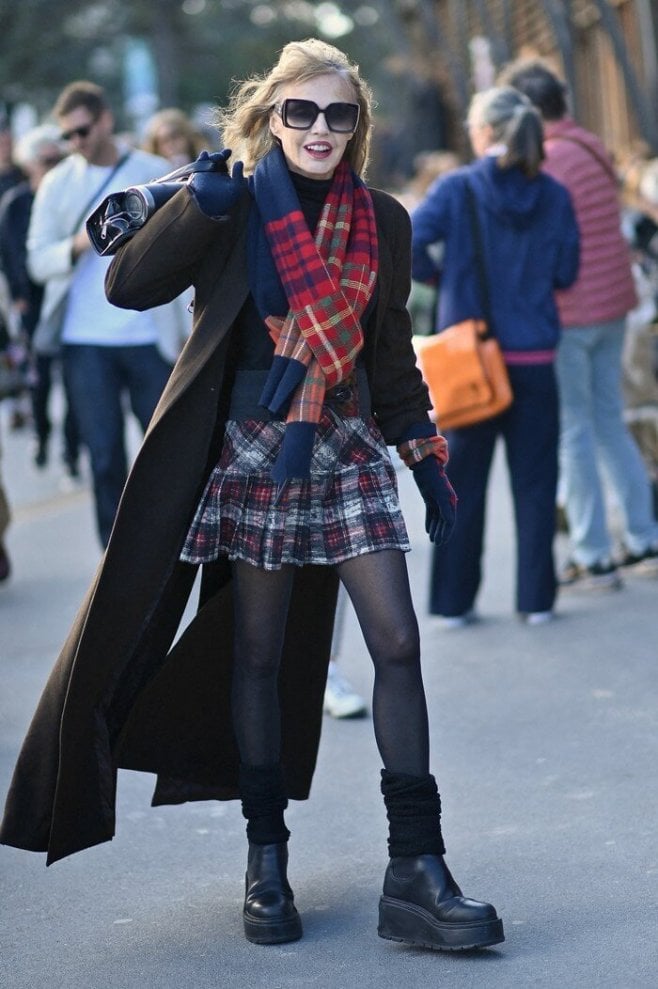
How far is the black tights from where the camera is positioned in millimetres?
3918

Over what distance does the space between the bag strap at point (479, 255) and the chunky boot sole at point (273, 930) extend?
134 inches

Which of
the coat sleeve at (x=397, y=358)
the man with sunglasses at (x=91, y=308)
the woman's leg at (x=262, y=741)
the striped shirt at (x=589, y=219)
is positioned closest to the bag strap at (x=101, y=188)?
the man with sunglasses at (x=91, y=308)

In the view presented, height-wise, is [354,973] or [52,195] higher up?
[52,195]

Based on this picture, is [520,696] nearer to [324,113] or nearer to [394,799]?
[394,799]

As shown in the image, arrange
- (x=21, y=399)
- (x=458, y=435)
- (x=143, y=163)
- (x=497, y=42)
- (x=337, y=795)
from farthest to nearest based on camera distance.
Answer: (x=497, y=42), (x=21, y=399), (x=143, y=163), (x=458, y=435), (x=337, y=795)

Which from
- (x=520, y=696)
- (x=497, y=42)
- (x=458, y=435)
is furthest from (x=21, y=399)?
(x=520, y=696)

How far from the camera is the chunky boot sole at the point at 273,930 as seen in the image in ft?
13.1

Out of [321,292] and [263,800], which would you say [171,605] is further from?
[321,292]

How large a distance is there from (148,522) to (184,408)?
254mm

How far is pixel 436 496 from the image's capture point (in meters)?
4.20

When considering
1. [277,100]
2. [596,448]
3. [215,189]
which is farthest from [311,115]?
[596,448]

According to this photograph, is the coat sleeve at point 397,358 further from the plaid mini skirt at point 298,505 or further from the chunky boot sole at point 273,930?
the chunky boot sole at point 273,930

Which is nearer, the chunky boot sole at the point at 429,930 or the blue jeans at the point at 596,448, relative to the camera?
the chunky boot sole at the point at 429,930

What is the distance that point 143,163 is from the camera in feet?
25.5
